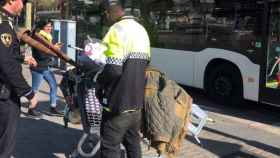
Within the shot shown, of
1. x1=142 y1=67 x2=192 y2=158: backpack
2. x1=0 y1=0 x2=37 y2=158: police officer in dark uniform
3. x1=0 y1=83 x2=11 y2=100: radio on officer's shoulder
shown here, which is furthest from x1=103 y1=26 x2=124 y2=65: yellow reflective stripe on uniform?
x1=0 y1=83 x2=11 y2=100: radio on officer's shoulder

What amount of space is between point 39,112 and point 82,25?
22.6 feet

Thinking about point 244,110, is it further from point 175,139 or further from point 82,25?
point 82,25

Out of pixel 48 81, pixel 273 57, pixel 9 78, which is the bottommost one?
pixel 48 81

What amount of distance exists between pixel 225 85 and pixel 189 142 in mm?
3314

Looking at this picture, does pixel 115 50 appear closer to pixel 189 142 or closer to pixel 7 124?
pixel 7 124

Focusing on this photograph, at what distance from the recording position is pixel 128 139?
4.70 metres

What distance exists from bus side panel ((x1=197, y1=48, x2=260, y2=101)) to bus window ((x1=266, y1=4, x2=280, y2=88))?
0.27 meters

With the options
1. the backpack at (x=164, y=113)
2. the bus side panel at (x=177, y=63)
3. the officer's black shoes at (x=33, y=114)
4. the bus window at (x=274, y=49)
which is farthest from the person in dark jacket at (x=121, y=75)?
the bus side panel at (x=177, y=63)

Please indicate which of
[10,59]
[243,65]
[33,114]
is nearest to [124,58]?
[10,59]

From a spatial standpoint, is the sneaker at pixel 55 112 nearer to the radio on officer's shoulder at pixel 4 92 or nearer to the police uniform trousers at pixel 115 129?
the police uniform trousers at pixel 115 129

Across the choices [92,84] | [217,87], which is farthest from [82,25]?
[92,84]

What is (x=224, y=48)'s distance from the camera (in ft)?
31.8

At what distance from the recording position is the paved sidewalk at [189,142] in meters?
6.23

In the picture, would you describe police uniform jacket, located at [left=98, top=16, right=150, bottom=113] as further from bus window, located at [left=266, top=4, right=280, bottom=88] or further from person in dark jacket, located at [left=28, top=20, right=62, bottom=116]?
bus window, located at [left=266, top=4, right=280, bottom=88]
